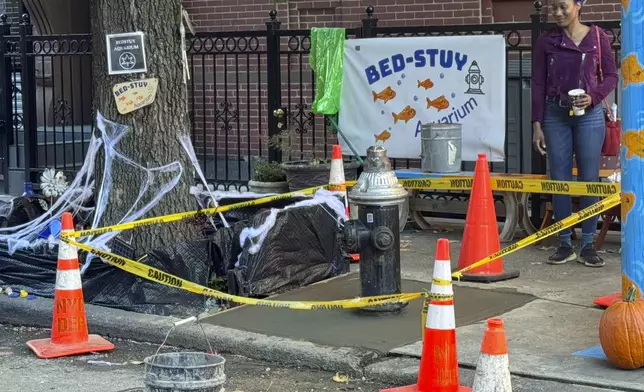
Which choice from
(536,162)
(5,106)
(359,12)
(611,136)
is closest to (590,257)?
(611,136)

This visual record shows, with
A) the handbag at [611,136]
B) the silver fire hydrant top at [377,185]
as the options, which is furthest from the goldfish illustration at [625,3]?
the handbag at [611,136]

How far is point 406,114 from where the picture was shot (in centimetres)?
1018

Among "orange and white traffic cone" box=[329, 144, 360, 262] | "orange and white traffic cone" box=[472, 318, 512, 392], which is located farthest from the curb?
"orange and white traffic cone" box=[329, 144, 360, 262]

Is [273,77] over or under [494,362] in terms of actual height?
over

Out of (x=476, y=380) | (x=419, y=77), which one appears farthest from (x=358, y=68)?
(x=476, y=380)

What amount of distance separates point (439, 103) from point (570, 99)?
2183 mm

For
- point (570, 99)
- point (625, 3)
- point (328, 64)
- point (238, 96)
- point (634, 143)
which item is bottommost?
point (634, 143)

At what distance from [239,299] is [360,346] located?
0.75 metres

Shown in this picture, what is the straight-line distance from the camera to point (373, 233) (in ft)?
21.7

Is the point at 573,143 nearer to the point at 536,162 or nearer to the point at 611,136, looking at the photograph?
the point at 611,136

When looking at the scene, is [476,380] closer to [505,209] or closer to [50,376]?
[50,376]

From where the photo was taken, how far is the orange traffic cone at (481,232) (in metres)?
7.80

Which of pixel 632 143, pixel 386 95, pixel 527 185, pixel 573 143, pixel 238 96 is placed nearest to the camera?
pixel 632 143

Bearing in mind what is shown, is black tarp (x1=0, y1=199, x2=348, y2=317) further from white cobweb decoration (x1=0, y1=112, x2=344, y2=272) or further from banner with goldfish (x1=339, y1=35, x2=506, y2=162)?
banner with goldfish (x1=339, y1=35, x2=506, y2=162)
